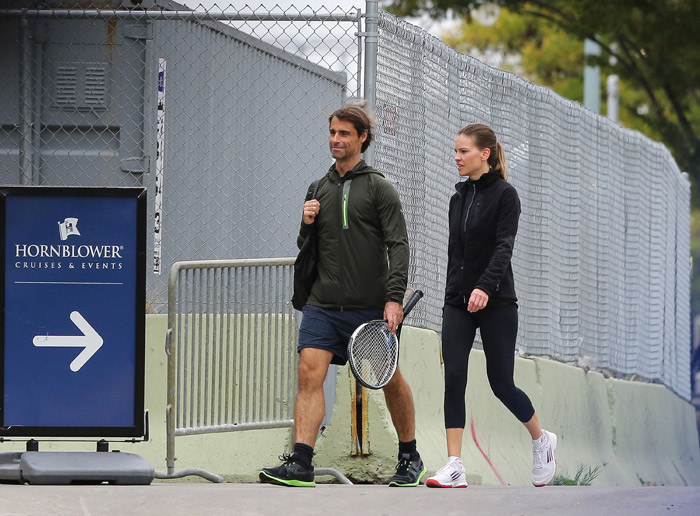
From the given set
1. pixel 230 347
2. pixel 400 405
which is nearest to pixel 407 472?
pixel 400 405

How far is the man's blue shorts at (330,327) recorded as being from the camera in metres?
7.12

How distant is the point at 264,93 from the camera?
8562 millimetres

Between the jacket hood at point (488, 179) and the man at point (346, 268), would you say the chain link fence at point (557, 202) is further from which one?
the man at point (346, 268)

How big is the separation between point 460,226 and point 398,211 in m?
0.48

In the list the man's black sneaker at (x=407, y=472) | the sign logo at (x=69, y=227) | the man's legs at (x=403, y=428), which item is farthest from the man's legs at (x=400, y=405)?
the sign logo at (x=69, y=227)

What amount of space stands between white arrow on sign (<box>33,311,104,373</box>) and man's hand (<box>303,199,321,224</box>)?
50.4 inches

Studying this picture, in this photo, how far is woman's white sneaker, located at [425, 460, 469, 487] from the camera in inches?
284

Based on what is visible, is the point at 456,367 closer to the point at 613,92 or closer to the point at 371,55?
the point at 371,55

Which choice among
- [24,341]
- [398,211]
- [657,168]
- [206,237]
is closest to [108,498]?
[24,341]

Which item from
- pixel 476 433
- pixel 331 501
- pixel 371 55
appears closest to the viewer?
pixel 331 501

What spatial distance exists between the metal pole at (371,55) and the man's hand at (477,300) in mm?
1277

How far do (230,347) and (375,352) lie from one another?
120cm

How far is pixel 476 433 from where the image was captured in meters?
9.23

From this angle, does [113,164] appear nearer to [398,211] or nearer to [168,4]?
[168,4]
